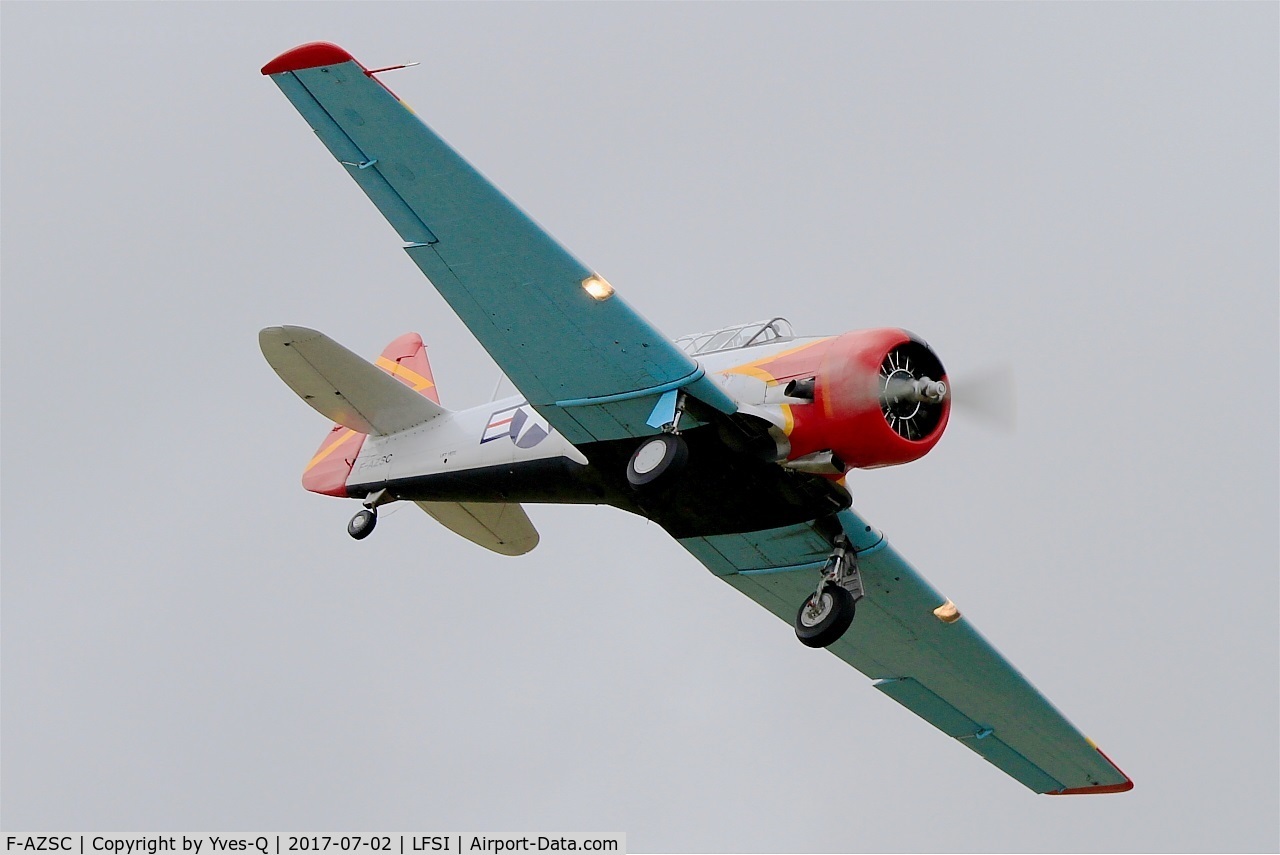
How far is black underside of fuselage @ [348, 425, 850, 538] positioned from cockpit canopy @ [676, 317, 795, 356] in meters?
1.14

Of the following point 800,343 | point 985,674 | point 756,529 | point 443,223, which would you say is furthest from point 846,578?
point 443,223

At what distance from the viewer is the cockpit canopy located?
1509 centimetres

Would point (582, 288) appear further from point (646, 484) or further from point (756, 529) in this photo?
point (756, 529)

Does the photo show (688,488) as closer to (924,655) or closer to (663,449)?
(663,449)

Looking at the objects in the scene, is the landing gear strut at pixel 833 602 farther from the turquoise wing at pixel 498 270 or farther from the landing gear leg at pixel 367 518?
the landing gear leg at pixel 367 518

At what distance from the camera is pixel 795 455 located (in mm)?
14352

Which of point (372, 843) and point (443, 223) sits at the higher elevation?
point (443, 223)

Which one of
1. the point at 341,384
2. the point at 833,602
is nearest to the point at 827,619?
the point at 833,602

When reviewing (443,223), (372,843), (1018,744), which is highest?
(443,223)

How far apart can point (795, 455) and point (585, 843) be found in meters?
5.46

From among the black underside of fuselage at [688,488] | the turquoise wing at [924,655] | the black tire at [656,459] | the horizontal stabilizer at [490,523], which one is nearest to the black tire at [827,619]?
the black underside of fuselage at [688,488]

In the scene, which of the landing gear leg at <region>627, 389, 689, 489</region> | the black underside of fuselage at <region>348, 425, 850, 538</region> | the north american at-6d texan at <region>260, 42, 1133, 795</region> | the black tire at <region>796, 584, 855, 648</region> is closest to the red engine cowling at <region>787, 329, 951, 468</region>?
the north american at-6d texan at <region>260, 42, 1133, 795</region>

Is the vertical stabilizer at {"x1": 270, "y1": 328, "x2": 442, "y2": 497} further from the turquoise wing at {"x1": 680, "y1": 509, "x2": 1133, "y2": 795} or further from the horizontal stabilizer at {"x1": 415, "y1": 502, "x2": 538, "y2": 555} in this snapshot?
the turquoise wing at {"x1": 680, "y1": 509, "x2": 1133, "y2": 795}

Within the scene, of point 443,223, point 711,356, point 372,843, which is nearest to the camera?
point 443,223
